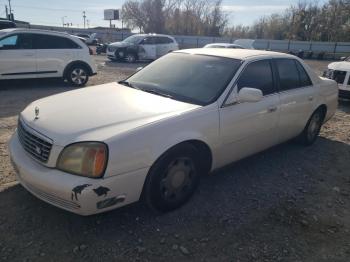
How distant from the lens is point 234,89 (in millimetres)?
3705

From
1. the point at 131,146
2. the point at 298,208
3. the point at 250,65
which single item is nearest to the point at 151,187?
the point at 131,146

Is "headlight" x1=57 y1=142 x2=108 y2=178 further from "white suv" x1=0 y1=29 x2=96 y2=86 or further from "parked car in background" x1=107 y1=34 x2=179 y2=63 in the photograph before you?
"parked car in background" x1=107 y1=34 x2=179 y2=63

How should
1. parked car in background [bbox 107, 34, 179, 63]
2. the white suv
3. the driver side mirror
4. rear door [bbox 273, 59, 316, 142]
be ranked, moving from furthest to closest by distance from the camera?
parked car in background [bbox 107, 34, 179, 63]
the white suv
rear door [bbox 273, 59, 316, 142]
the driver side mirror

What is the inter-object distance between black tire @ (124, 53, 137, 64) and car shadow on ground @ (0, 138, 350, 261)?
51.4 feet

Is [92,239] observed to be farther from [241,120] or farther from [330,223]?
[330,223]

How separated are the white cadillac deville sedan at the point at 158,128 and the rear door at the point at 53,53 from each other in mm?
5750

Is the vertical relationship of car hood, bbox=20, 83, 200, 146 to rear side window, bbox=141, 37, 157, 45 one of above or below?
below

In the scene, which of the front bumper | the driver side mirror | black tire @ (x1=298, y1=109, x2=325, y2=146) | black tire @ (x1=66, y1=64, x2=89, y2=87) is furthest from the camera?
black tire @ (x1=66, y1=64, x2=89, y2=87)

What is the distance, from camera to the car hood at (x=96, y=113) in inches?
111

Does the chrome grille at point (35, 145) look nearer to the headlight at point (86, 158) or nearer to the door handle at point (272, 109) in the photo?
the headlight at point (86, 158)

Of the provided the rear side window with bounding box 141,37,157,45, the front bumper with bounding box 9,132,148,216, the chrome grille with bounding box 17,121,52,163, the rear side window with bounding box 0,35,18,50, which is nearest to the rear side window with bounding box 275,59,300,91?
the front bumper with bounding box 9,132,148,216

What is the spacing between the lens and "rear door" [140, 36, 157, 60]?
1881 cm

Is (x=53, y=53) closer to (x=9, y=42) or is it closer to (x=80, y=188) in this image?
(x=9, y=42)

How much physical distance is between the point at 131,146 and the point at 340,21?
4904cm
